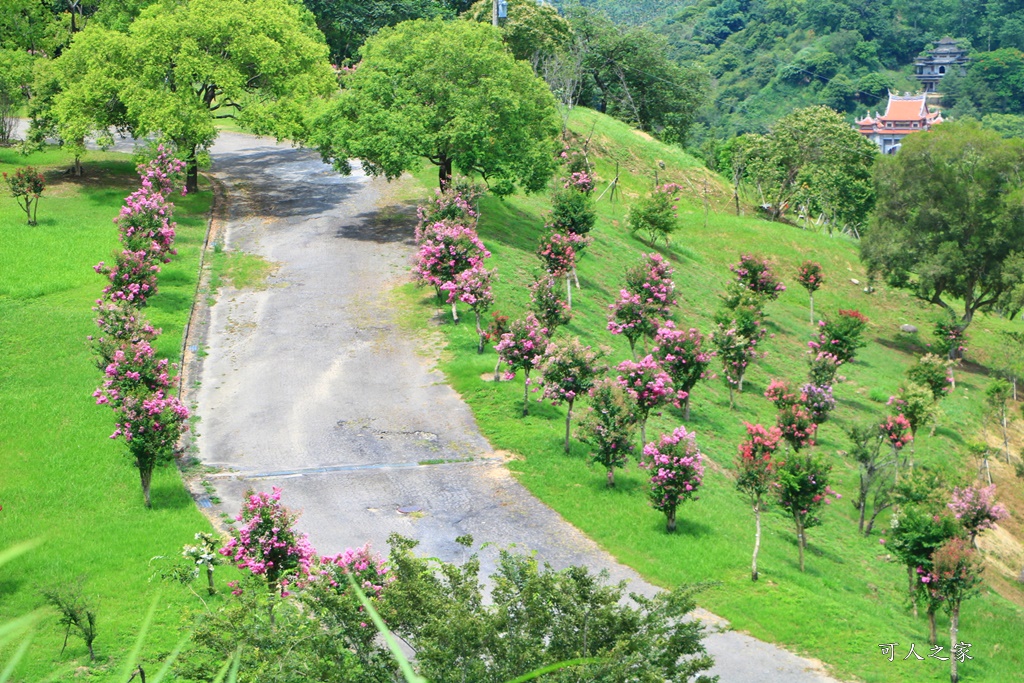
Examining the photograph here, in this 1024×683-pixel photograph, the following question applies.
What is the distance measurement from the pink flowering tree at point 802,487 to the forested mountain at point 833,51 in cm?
10102

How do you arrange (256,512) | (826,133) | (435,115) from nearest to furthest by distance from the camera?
(256,512)
(435,115)
(826,133)

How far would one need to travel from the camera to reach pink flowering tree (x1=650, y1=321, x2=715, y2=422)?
24.2 m

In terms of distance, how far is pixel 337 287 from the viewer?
29812 millimetres

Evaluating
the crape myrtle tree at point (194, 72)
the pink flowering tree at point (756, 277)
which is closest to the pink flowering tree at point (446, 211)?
the crape myrtle tree at point (194, 72)

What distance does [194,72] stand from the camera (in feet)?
111

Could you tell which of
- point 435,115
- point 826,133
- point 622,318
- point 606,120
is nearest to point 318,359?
point 622,318

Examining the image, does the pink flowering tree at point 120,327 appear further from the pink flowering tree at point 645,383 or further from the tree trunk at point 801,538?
the tree trunk at point 801,538

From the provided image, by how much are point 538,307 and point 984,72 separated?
131033mm

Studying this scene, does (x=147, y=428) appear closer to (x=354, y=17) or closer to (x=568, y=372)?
(x=568, y=372)

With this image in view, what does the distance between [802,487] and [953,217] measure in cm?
2723

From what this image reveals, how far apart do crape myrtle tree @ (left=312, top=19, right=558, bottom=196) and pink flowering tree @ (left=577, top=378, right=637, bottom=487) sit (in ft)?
48.0

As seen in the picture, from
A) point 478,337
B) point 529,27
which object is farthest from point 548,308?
point 529,27

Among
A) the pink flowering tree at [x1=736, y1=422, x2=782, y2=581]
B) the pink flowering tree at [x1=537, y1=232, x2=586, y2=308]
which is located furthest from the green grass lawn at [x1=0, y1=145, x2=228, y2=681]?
the pink flowering tree at [x1=537, y1=232, x2=586, y2=308]

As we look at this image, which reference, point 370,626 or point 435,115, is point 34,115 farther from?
point 370,626
